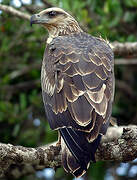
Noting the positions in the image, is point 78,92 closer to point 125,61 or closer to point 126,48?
point 126,48

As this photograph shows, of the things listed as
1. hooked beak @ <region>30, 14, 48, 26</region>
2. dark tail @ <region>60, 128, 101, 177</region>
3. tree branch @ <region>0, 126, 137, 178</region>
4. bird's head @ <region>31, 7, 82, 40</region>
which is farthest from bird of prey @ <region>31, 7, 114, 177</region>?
bird's head @ <region>31, 7, 82, 40</region>

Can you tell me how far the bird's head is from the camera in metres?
7.68

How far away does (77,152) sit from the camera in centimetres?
534

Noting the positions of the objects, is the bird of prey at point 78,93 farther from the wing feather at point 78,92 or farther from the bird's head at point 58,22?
the bird's head at point 58,22

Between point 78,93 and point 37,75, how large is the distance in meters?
3.44

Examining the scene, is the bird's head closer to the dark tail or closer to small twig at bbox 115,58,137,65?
small twig at bbox 115,58,137,65

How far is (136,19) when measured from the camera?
29.8 feet

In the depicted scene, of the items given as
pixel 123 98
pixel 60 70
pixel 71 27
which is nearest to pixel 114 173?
pixel 123 98

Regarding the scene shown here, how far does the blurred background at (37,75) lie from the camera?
27.6ft

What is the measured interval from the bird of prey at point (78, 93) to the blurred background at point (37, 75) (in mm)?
1600

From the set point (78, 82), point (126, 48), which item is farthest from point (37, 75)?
point (78, 82)

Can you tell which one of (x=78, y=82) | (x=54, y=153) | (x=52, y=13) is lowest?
A: (x=54, y=153)

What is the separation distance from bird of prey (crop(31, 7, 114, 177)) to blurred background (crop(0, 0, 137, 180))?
1600 millimetres

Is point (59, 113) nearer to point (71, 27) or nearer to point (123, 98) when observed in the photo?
point (71, 27)
